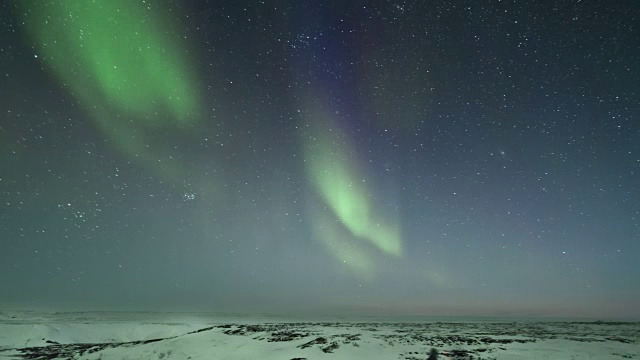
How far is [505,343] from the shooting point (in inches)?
1100

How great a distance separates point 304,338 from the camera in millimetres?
31172

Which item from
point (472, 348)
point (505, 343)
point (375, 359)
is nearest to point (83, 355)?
point (375, 359)

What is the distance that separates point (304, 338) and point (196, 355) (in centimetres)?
1079

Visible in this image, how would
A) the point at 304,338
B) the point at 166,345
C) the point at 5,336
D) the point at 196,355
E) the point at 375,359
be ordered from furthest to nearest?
the point at 5,336, the point at 304,338, the point at 166,345, the point at 196,355, the point at 375,359

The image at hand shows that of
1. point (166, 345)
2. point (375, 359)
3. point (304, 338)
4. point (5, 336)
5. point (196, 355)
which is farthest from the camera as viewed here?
point (5, 336)

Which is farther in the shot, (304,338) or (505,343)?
(304,338)

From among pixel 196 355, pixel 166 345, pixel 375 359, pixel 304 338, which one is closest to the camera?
pixel 375 359

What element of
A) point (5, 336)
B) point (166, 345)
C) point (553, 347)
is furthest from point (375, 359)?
point (5, 336)

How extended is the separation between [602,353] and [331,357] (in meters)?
19.0

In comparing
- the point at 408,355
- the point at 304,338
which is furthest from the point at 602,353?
the point at 304,338

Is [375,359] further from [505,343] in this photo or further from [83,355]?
[83,355]

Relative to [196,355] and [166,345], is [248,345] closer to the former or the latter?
[196,355]

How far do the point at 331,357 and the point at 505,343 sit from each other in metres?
16.4

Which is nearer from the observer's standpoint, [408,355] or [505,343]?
[408,355]
